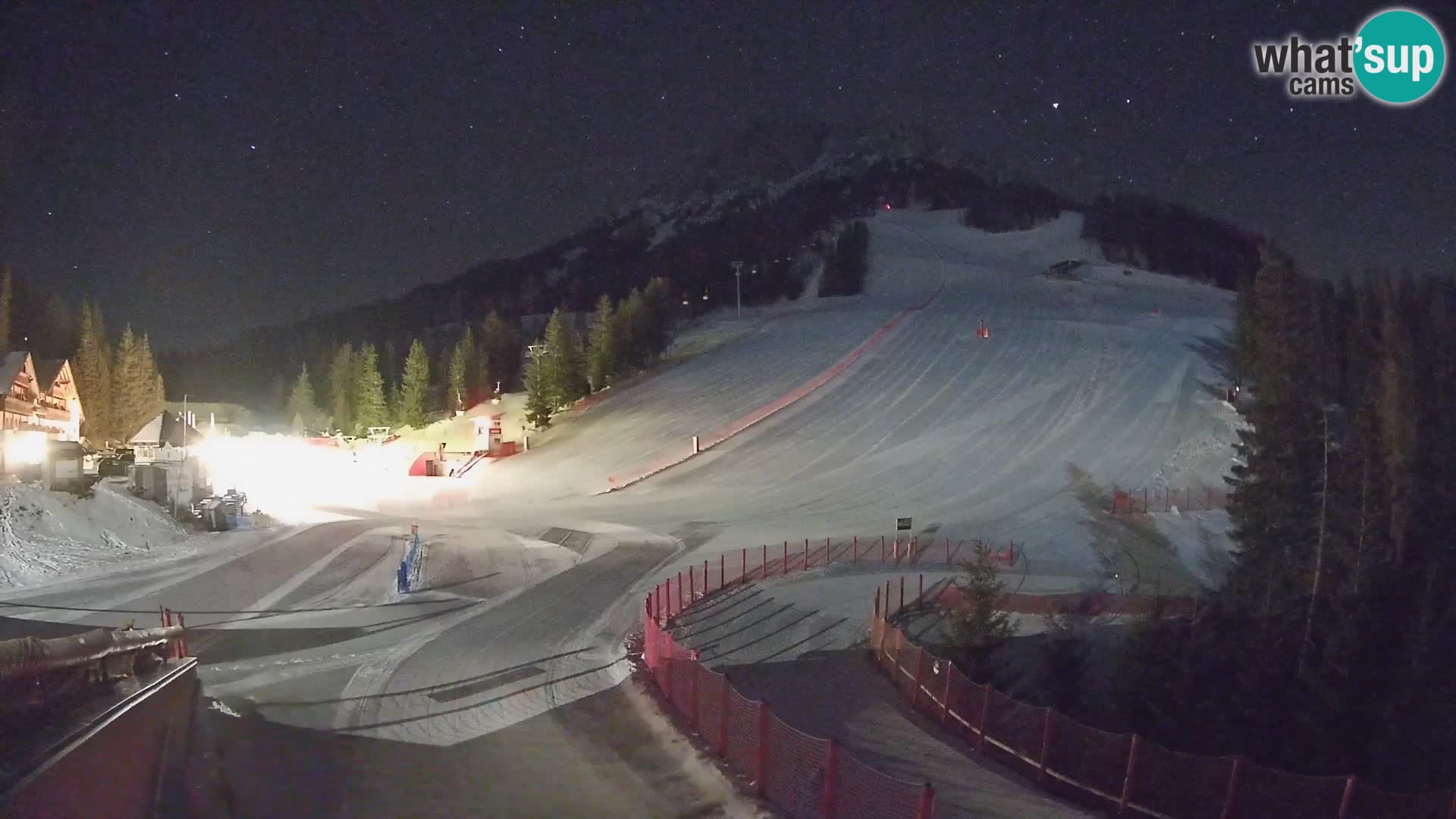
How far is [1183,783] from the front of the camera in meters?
10.7

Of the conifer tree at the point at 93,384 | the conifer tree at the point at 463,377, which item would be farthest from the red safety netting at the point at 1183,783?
the conifer tree at the point at 463,377

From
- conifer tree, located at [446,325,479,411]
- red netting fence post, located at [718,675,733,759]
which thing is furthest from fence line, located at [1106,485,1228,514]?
conifer tree, located at [446,325,479,411]

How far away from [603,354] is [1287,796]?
6628cm

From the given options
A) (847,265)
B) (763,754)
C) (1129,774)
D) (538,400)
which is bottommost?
(1129,774)

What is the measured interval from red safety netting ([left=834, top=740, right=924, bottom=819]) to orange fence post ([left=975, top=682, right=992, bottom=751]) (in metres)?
4.23

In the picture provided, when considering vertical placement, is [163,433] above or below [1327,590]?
above

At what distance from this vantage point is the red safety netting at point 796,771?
29.8 feet

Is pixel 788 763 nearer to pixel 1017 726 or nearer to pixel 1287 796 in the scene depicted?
pixel 1017 726

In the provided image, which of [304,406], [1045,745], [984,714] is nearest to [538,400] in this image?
[304,406]

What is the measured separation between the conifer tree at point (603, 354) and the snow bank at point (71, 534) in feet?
150

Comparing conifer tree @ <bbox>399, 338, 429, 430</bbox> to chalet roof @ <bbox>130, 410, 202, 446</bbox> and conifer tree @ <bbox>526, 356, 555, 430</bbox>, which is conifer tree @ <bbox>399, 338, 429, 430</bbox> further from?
chalet roof @ <bbox>130, 410, 202, 446</bbox>

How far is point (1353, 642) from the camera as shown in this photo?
1010 inches

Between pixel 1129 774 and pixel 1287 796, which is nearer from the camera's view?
pixel 1287 796

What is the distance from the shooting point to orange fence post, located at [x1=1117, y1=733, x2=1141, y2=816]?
34.6 feet
